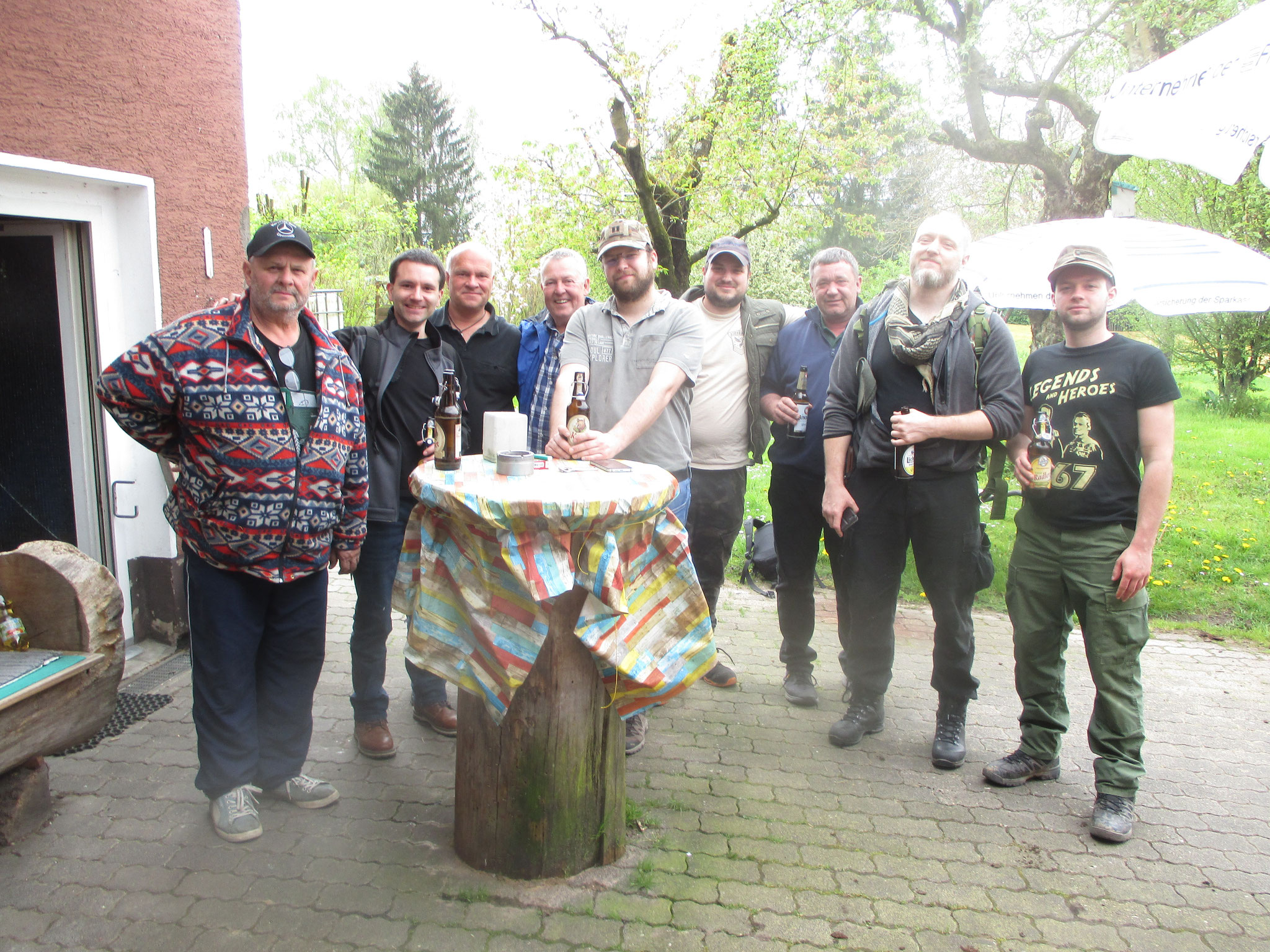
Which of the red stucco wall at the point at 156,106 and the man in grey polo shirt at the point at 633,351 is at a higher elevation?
the red stucco wall at the point at 156,106

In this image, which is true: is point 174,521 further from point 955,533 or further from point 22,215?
point 955,533

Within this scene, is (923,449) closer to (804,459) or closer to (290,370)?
(804,459)

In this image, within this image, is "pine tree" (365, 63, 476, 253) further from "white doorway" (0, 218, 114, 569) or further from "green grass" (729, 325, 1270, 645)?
"white doorway" (0, 218, 114, 569)

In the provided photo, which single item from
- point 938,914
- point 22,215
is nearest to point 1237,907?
point 938,914

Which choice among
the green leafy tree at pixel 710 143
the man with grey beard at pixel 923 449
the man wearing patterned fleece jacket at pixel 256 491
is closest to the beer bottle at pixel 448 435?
the man wearing patterned fleece jacket at pixel 256 491

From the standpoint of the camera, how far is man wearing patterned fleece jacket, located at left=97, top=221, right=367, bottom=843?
2.68 metres

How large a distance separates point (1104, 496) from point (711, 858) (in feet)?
6.68

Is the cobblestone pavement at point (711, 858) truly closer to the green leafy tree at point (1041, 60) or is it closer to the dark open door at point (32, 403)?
the dark open door at point (32, 403)

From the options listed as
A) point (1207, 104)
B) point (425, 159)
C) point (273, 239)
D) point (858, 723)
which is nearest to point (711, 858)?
point (858, 723)

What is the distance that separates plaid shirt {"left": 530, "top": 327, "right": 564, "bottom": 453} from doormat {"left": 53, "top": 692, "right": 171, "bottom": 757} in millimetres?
2117

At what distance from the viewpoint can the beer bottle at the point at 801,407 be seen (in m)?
4.05

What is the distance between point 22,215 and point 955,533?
4.35 metres

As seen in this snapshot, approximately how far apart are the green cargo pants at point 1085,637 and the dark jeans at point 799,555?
0.83 metres

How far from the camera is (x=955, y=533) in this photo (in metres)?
3.50
